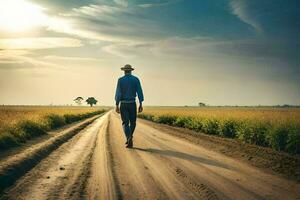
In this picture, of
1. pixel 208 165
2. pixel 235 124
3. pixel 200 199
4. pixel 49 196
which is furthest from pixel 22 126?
pixel 200 199

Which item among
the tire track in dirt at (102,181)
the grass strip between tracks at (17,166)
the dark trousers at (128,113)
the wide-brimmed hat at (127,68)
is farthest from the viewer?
the wide-brimmed hat at (127,68)

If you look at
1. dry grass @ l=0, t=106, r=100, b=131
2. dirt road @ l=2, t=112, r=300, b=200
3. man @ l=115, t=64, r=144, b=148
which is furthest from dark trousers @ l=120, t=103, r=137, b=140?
dry grass @ l=0, t=106, r=100, b=131

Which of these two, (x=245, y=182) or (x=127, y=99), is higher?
(x=127, y=99)

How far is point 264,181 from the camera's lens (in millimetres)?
7371

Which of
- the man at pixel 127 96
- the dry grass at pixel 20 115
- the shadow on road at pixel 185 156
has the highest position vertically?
the man at pixel 127 96

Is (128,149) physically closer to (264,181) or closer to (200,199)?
(264,181)

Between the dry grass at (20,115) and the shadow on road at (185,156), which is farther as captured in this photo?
the dry grass at (20,115)

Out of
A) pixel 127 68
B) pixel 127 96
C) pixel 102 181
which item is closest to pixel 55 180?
pixel 102 181

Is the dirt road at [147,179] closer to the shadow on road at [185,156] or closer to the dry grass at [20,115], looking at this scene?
the shadow on road at [185,156]

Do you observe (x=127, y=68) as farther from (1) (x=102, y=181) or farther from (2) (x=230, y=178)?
(2) (x=230, y=178)

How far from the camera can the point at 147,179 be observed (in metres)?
7.50

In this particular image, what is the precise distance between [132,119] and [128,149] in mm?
1407

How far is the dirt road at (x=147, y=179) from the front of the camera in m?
6.26

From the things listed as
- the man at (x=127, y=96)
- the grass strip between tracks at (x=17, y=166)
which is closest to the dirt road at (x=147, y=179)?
the grass strip between tracks at (x=17, y=166)
